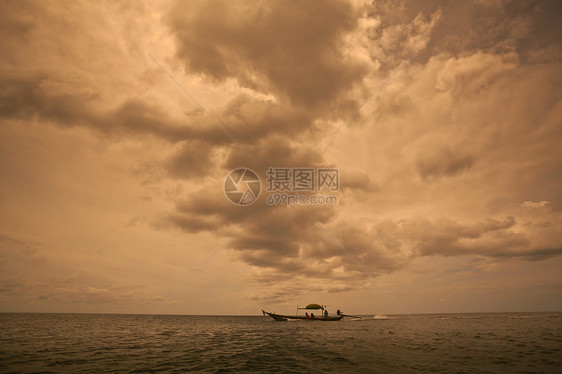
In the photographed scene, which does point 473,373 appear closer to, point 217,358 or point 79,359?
point 217,358

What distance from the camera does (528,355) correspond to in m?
30.2

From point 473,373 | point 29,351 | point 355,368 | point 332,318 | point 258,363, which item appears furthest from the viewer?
point 332,318

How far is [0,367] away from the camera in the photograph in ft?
76.8

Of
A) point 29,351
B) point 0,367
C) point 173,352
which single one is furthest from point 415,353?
point 29,351

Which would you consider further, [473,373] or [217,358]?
[217,358]

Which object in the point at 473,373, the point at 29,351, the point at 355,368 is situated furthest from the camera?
the point at 29,351

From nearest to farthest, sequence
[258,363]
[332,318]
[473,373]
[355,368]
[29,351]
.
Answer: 1. [473,373]
2. [355,368]
3. [258,363]
4. [29,351]
5. [332,318]

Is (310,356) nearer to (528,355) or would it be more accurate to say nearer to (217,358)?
(217,358)

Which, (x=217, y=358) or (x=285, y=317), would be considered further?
(x=285, y=317)

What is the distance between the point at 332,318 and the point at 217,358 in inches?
2712

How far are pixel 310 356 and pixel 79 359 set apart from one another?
73.5 ft

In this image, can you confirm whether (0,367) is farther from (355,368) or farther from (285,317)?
(285,317)

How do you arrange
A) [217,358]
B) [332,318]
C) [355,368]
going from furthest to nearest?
[332,318] < [217,358] < [355,368]

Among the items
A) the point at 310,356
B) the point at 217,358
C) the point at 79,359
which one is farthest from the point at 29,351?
the point at 310,356
